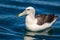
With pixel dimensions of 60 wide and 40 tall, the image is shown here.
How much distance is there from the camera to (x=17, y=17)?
50.1ft

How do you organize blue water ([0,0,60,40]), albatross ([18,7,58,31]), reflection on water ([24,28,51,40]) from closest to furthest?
1. reflection on water ([24,28,51,40])
2. blue water ([0,0,60,40])
3. albatross ([18,7,58,31])

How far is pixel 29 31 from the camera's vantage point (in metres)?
13.8

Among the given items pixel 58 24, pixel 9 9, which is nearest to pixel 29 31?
pixel 58 24

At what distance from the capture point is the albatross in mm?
13711

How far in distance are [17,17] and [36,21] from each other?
1.70m

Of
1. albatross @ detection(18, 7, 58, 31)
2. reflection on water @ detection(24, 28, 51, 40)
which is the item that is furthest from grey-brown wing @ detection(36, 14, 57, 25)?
reflection on water @ detection(24, 28, 51, 40)

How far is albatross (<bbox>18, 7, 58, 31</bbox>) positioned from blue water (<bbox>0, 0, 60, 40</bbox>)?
0.33 m

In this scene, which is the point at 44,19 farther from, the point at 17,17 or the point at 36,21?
the point at 17,17

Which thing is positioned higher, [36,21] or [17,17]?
[17,17]

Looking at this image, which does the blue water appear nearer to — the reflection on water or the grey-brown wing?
the reflection on water

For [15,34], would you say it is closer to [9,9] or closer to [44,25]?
[44,25]

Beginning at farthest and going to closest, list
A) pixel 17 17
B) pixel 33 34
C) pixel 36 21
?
pixel 17 17 < pixel 36 21 < pixel 33 34

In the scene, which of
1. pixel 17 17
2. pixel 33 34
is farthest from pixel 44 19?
pixel 17 17

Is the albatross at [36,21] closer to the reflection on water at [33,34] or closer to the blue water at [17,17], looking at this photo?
the reflection on water at [33,34]
